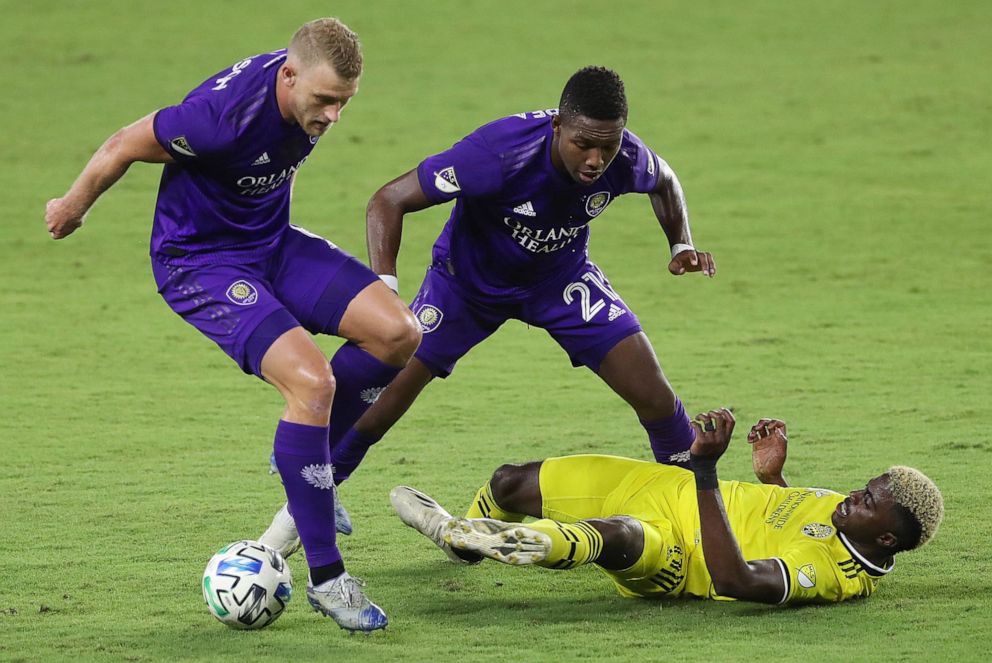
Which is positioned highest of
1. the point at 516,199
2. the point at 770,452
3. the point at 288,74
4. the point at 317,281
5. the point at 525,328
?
the point at 288,74

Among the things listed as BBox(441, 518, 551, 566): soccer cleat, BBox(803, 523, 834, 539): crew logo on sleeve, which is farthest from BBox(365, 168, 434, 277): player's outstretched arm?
BBox(803, 523, 834, 539): crew logo on sleeve

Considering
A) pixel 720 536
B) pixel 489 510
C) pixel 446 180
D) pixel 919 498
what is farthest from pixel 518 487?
pixel 919 498

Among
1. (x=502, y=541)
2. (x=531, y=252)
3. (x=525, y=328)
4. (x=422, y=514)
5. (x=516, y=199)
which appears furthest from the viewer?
(x=525, y=328)

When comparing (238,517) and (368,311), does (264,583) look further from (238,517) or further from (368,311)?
(238,517)

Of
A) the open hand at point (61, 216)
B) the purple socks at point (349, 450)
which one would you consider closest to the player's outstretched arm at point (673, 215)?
the purple socks at point (349, 450)

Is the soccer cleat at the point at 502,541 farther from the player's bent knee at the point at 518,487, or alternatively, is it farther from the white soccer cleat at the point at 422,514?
the player's bent knee at the point at 518,487

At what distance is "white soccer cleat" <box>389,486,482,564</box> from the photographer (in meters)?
5.98

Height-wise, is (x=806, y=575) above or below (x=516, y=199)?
below

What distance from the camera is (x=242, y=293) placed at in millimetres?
5746

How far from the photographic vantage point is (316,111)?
5.61 metres

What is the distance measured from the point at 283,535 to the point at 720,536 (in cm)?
184

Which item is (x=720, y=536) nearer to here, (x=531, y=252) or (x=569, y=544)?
(x=569, y=544)

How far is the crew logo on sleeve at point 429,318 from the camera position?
6789 mm

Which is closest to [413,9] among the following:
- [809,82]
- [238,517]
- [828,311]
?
[809,82]
